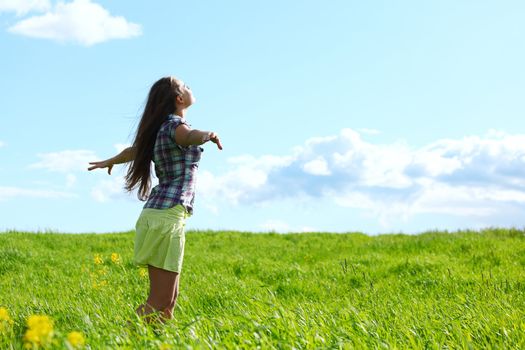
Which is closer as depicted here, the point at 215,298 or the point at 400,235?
the point at 215,298

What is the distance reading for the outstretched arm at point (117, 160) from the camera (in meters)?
5.98

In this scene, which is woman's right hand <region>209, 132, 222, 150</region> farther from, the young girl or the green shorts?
the green shorts

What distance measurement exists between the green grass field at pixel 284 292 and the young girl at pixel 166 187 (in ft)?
0.95

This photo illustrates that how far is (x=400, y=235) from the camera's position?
59.9 feet

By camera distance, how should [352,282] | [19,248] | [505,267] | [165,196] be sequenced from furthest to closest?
[19,248] < [505,267] < [352,282] < [165,196]

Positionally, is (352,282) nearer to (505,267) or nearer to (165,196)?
(505,267)

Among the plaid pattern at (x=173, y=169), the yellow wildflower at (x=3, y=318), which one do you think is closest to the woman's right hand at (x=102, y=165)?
the plaid pattern at (x=173, y=169)

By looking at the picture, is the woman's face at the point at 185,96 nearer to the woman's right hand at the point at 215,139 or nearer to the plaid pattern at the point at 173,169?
the plaid pattern at the point at 173,169

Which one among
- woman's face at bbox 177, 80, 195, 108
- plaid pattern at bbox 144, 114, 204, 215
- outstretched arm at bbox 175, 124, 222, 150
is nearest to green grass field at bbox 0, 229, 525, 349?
plaid pattern at bbox 144, 114, 204, 215

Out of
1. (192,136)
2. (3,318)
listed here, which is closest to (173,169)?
(192,136)

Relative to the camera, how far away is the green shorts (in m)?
5.18

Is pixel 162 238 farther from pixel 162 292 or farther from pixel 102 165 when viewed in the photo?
pixel 102 165

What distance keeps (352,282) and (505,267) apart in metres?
3.01

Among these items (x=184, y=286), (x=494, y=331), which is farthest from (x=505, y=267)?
(x=494, y=331)
